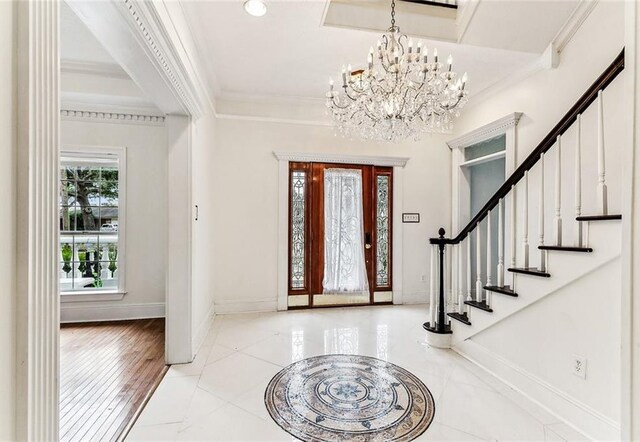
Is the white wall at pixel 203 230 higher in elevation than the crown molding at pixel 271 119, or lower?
lower

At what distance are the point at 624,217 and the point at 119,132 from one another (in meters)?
4.76

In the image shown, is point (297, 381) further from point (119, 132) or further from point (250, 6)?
point (119, 132)

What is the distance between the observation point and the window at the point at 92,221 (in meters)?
3.92

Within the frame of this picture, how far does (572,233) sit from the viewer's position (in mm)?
2738

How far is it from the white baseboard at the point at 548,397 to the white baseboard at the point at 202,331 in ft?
8.73

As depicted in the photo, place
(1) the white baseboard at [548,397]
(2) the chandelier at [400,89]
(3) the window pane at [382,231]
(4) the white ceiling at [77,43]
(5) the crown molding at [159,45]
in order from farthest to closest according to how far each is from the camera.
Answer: (3) the window pane at [382,231], (4) the white ceiling at [77,43], (2) the chandelier at [400,89], (1) the white baseboard at [548,397], (5) the crown molding at [159,45]

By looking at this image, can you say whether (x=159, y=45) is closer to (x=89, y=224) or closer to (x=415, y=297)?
(x=89, y=224)

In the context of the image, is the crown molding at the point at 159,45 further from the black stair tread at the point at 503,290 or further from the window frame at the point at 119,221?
the black stair tread at the point at 503,290

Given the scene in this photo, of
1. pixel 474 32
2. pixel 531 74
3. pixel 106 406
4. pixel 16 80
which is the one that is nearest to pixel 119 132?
pixel 106 406

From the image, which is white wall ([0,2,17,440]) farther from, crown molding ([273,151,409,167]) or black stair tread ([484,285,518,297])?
crown molding ([273,151,409,167])

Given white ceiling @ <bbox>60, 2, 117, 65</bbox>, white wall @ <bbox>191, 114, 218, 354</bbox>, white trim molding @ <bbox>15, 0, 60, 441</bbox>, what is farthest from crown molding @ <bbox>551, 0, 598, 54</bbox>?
white ceiling @ <bbox>60, 2, 117, 65</bbox>

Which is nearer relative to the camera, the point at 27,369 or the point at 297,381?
the point at 27,369

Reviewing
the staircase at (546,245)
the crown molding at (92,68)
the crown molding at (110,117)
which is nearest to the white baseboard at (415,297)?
the staircase at (546,245)

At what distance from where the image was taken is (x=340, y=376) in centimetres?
255
